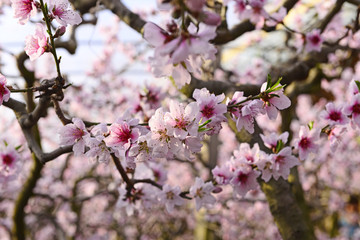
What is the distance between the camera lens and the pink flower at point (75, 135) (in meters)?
1.37

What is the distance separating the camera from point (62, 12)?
1.34 metres

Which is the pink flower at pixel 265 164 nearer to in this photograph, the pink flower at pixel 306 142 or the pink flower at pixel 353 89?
the pink flower at pixel 306 142

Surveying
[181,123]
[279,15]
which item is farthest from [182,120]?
[279,15]

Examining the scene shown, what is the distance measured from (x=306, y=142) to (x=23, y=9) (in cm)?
157

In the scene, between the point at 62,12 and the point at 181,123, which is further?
the point at 62,12

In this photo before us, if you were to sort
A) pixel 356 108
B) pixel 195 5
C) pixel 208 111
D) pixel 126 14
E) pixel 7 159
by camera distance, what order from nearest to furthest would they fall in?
1. pixel 195 5
2. pixel 208 111
3. pixel 356 108
4. pixel 7 159
5. pixel 126 14

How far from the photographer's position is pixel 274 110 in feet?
4.45

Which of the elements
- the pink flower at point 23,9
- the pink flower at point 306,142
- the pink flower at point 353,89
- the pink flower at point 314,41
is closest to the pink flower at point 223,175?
the pink flower at point 306,142

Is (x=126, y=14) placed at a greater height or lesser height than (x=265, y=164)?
greater

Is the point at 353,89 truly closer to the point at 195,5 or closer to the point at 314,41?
the point at 195,5

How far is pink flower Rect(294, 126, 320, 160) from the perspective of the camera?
1760 mm

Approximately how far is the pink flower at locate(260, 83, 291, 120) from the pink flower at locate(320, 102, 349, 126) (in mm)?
539

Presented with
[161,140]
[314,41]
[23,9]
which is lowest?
[314,41]

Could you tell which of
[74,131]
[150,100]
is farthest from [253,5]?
[74,131]
